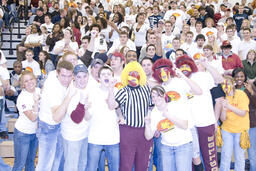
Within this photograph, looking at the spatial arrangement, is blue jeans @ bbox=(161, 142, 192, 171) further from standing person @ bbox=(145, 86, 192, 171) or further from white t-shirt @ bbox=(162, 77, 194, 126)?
white t-shirt @ bbox=(162, 77, 194, 126)

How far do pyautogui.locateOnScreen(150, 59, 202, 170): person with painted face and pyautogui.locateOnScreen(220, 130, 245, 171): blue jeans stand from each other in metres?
1.19

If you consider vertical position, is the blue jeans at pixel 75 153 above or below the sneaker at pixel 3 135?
above

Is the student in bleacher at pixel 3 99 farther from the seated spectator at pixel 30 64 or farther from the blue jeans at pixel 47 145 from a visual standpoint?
the blue jeans at pixel 47 145

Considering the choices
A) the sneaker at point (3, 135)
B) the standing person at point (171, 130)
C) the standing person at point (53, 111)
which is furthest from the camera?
the sneaker at point (3, 135)

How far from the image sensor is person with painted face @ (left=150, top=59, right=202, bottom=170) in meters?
3.90

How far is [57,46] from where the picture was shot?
7730mm

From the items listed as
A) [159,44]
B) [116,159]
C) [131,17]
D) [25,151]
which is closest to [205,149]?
[116,159]

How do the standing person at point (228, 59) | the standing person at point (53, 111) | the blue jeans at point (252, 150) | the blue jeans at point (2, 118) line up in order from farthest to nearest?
1. the standing person at point (228, 59)
2. the blue jeans at point (2, 118)
3. the blue jeans at point (252, 150)
4. the standing person at point (53, 111)

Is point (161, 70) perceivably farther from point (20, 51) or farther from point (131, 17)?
point (131, 17)

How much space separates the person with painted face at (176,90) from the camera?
3.90 meters

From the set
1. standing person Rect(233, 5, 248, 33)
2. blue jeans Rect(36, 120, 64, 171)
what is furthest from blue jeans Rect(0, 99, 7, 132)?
standing person Rect(233, 5, 248, 33)

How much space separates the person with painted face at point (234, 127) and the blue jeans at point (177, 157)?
1.29 meters

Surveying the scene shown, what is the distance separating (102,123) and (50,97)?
27.4 inches

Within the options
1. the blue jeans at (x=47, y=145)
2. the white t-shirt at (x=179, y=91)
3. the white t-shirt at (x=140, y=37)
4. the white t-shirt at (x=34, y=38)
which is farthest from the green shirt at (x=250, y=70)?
the white t-shirt at (x=34, y=38)
